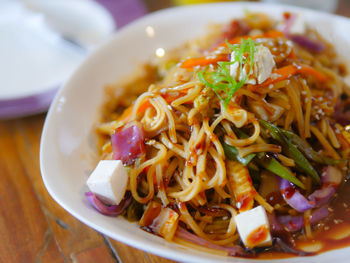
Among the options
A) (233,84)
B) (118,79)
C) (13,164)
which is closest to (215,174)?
(233,84)

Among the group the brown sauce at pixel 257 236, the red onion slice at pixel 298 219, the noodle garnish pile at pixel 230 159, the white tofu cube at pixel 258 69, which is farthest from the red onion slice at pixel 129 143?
the red onion slice at pixel 298 219

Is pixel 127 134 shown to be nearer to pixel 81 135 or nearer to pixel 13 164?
pixel 81 135

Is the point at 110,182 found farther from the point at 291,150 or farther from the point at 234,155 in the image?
the point at 291,150

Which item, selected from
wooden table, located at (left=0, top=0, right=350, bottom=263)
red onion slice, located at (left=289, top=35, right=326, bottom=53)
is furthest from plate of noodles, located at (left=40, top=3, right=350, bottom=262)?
red onion slice, located at (left=289, top=35, right=326, bottom=53)

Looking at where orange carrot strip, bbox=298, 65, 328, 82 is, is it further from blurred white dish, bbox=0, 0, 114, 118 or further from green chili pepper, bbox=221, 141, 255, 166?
blurred white dish, bbox=0, 0, 114, 118

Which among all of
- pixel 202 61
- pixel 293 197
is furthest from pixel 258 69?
pixel 293 197

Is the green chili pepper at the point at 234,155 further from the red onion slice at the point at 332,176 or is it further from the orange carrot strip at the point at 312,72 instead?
the orange carrot strip at the point at 312,72
